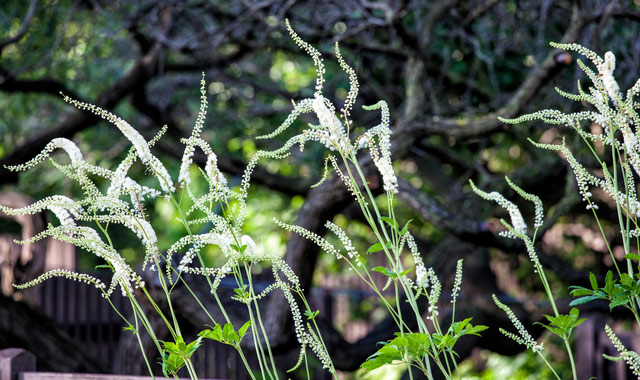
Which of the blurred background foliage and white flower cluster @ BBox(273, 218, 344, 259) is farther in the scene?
Result: the blurred background foliage

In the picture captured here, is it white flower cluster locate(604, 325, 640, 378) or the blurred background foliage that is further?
the blurred background foliage

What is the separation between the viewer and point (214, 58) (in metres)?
4.62

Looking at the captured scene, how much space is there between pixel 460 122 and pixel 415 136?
0.77ft

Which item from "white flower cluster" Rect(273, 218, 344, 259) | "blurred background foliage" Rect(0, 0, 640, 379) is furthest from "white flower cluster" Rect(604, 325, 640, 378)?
"blurred background foliage" Rect(0, 0, 640, 379)

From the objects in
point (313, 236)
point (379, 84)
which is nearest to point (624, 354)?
point (313, 236)

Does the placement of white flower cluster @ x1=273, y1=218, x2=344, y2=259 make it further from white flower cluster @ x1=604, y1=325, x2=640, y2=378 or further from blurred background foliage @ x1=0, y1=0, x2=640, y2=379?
blurred background foliage @ x1=0, y1=0, x2=640, y2=379

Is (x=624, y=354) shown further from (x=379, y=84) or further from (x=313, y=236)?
(x=379, y=84)

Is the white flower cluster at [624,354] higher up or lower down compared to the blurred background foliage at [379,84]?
lower down

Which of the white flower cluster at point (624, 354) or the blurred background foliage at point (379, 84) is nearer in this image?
the white flower cluster at point (624, 354)

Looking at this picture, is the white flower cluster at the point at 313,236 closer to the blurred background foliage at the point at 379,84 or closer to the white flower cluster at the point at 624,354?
the white flower cluster at the point at 624,354

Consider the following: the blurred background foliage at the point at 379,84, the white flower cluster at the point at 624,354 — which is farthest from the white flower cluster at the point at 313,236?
the blurred background foliage at the point at 379,84

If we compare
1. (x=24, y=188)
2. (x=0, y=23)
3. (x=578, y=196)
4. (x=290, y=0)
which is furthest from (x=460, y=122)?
(x=24, y=188)

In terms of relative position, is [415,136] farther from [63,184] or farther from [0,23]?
[63,184]

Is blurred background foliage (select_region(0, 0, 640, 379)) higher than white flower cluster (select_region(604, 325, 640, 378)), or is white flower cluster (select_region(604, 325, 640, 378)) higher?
blurred background foliage (select_region(0, 0, 640, 379))
